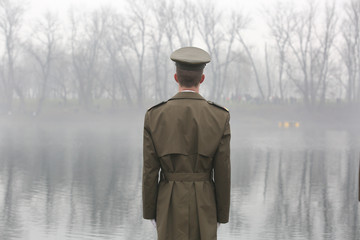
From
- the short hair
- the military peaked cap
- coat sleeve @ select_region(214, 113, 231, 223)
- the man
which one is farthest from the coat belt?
the military peaked cap

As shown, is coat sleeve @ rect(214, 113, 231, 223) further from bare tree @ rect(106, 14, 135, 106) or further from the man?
bare tree @ rect(106, 14, 135, 106)

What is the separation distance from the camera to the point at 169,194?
3.82m

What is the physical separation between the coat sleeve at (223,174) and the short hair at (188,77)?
12.9 inches

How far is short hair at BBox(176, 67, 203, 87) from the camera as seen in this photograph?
12.4 ft

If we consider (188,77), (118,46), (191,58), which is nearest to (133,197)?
(188,77)

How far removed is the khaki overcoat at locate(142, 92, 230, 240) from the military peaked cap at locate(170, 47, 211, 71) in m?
0.19

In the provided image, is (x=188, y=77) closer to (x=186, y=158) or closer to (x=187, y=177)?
(x=186, y=158)

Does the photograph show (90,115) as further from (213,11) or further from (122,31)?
(213,11)

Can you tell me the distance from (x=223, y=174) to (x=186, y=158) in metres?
0.28

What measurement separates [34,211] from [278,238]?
3.96 metres

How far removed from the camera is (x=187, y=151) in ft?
12.6

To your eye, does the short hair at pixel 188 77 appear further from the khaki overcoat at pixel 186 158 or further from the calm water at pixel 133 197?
the calm water at pixel 133 197

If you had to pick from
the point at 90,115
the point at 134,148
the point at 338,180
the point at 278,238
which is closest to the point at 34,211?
the point at 278,238

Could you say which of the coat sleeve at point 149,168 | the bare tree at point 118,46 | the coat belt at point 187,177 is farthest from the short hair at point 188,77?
the bare tree at point 118,46
